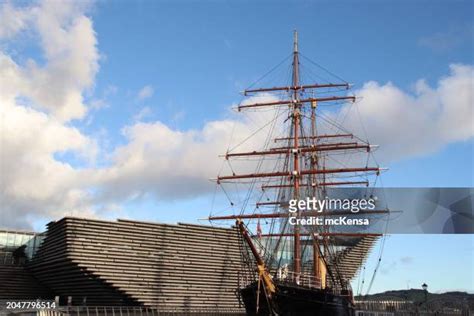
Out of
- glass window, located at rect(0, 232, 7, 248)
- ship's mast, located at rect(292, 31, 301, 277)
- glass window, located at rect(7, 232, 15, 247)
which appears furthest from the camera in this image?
glass window, located at rect(7, 232, 15, 247)

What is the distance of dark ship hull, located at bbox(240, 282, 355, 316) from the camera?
32.5 meters

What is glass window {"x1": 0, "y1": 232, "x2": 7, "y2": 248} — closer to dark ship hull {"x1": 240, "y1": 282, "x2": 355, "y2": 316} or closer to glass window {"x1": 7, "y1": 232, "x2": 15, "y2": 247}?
glass window {"x1": 7, "y1": 232, "x2": 15, "y2": 247}

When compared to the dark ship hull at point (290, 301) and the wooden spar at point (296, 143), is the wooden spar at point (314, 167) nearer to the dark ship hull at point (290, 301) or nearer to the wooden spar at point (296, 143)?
the wooden spar at point (296, 143)

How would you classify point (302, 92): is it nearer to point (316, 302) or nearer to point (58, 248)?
point (316, 302)

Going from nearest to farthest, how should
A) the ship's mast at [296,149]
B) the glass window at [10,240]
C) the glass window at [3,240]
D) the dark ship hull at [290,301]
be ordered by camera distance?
1. the dark ship hull at [290,301]
2. the ship's mast at [296,149]
3. the glass window at [3,240]
4. the glass window at [10,240]

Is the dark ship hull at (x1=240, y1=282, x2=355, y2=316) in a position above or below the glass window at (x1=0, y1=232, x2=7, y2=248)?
below

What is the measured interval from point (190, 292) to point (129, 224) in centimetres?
911

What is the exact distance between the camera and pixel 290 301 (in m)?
32.6

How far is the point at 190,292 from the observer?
5119 centimetres

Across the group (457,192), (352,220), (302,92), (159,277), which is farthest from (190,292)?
(457,192)

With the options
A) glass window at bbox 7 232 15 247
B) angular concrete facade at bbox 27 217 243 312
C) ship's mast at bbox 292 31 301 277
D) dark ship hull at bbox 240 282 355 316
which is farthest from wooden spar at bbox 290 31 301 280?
glass window at bbox 7 232 15 247

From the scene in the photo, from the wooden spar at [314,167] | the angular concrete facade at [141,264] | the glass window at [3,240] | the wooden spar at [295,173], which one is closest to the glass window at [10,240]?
the glass window at [3,240]

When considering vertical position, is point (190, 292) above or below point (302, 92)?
below

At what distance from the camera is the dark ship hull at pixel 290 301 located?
3247 centimetres
